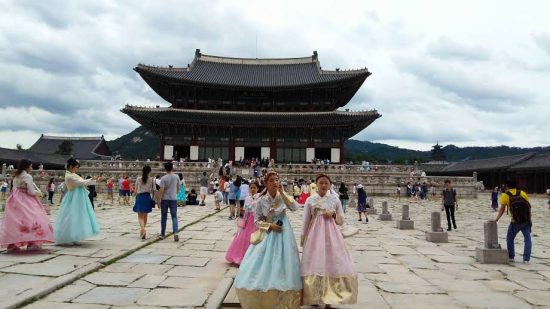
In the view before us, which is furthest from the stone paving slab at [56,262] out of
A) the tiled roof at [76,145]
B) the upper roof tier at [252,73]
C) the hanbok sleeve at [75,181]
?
the tiled roof at [76,145]

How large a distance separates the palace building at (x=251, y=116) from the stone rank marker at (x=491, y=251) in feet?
94.4

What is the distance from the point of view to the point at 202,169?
3023 cm

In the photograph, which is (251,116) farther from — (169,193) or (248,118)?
(169,193)

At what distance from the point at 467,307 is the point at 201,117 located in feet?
111

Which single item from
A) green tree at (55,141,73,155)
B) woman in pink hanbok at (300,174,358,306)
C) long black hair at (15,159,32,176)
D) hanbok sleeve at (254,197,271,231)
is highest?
green tree at (55,141,73,155)

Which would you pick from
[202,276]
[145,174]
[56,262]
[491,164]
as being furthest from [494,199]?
[491,164]

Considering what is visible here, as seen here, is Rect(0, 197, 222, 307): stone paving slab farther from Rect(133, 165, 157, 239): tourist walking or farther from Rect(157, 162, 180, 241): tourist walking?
Rect(157, 162, 180, 241): tourist walking

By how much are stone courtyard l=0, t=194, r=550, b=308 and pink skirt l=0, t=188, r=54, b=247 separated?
26cm

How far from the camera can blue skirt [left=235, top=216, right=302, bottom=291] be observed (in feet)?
14.4

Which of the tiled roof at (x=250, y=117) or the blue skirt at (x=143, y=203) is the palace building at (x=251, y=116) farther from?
the blue skirt at (x=143, y=203)

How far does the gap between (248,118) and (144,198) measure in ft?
94.4

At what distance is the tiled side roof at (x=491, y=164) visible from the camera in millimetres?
39094

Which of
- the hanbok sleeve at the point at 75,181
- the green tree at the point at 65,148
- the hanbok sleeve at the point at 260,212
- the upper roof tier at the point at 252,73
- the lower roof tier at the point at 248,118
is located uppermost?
the upper roof tier at the point at 252,73

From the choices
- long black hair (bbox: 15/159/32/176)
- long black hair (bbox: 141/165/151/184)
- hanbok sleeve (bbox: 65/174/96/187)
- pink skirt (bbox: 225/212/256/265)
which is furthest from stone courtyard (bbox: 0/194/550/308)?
long black hair (bbox: 15/159/32/176)
